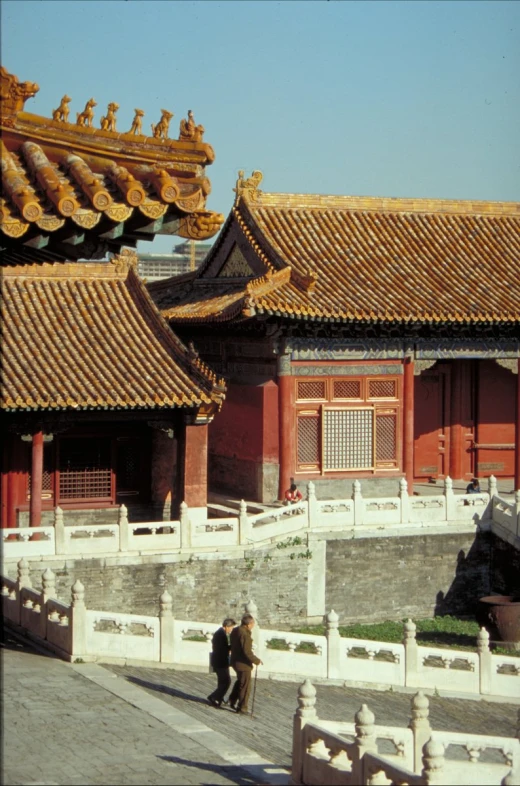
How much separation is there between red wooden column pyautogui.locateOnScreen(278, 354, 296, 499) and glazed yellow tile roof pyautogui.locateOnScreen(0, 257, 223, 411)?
2618 mm

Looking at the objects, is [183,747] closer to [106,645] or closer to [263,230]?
[106,645]

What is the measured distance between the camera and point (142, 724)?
16.1 m

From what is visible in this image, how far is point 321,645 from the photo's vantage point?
21281 millimetres

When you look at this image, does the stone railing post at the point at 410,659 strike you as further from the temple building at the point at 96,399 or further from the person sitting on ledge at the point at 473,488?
the person sitting on ledge at the point at 473,488

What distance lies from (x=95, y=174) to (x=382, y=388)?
19.7 metres

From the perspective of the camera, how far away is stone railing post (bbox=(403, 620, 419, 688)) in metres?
21.9

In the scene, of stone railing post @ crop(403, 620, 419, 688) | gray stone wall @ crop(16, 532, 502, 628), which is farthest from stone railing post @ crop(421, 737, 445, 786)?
gray stone wall @ crop(16, 532, 502, 628)

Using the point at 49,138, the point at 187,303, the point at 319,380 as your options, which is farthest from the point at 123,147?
the point at 187,303

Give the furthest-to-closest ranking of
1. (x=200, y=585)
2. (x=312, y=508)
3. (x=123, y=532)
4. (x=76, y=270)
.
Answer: (x=76, y=270) < (x=312, y=508) < (x=200, y=585) < (x=123, y=532)

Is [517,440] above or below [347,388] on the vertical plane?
below

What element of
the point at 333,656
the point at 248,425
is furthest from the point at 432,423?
the point at 333,656

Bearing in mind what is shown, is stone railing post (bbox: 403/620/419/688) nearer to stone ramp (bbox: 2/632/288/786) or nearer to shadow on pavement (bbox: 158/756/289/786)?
stone ramp (bbox: 2/632/288/786)

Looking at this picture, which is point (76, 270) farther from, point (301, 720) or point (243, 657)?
point (301, 720)

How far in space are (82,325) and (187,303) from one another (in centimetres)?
600
